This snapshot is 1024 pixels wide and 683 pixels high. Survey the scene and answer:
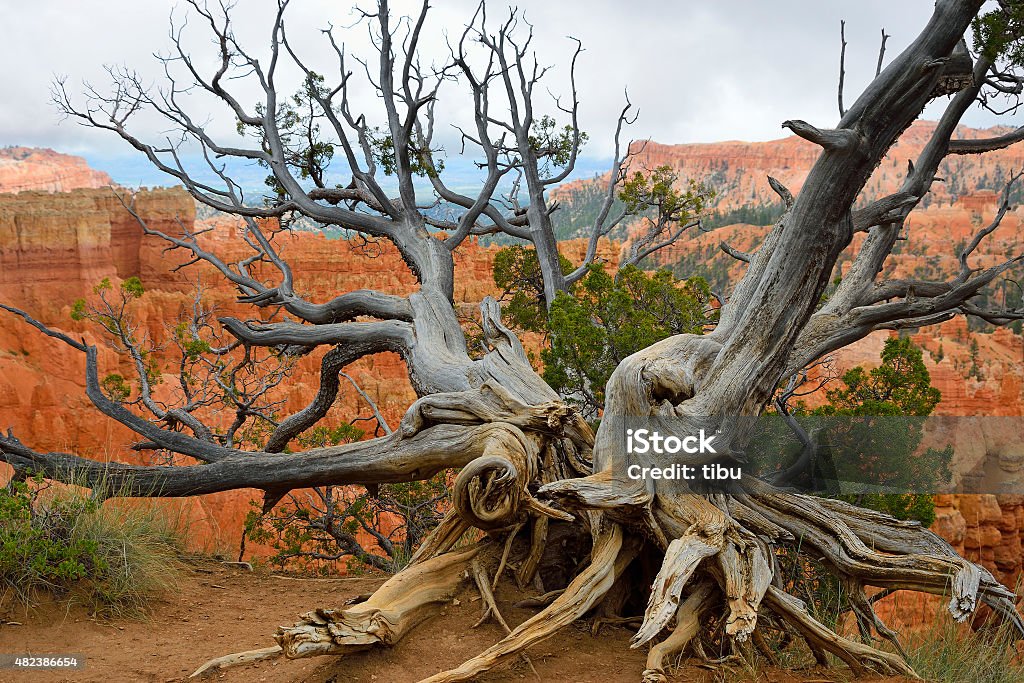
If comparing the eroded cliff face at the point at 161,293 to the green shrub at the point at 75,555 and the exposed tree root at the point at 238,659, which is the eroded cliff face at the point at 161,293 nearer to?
the green shrub at the point at 75,555

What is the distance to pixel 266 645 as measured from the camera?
480 centimetres

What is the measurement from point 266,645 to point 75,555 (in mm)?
1414

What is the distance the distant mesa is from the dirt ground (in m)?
78.4

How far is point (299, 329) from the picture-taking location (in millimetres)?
7621

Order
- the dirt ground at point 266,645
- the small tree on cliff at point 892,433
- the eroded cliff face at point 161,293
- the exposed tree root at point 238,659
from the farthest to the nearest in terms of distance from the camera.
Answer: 1. the eroded cliff face at point 161,293
2. the small tree on cliff at point 892,433
3. the exposed tree root at point 238,659
4. the dirt ground at point 266,645

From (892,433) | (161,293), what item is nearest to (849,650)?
(892,433)

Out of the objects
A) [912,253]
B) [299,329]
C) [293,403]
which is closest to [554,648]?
[299,329]

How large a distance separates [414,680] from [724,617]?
1518mm

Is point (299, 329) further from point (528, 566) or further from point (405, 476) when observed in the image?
point (528, 566)

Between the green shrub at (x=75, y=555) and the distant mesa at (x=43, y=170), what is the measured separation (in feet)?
255

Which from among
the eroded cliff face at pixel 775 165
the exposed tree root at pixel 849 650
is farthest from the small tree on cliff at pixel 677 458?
the eroded cliff face at pixel 775 165

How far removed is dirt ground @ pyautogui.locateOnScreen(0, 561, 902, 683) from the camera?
3965 millimetres

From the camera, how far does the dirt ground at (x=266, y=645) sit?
3.96m

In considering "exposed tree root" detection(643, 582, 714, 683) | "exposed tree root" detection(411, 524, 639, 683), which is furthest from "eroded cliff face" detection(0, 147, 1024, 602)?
"exposed tree root" detection(643, 582, 714, 683)
